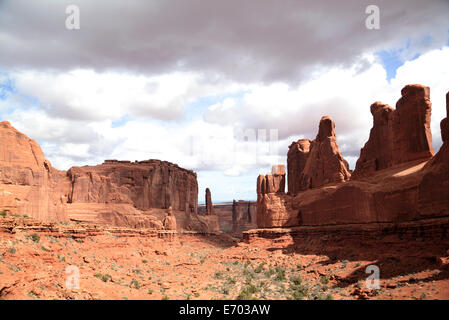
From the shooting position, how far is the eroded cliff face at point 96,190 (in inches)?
1341

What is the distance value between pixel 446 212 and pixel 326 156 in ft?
60.2

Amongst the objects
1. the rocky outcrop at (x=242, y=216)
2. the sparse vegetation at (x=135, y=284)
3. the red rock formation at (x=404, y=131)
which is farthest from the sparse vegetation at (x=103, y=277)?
the rocky outcrop at (x=242, y=216)

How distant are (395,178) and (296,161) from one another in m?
27.9

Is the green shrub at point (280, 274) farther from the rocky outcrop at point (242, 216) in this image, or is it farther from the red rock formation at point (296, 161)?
the rocky outcrop at point (242, 216)

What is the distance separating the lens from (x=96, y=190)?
62219 millimetres

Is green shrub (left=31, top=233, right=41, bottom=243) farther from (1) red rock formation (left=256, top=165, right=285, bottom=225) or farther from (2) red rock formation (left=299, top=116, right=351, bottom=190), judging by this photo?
(2) red rock formation (left=299, top=116, right=351, bottom=190)

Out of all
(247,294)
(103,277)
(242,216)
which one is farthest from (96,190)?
(242,216)

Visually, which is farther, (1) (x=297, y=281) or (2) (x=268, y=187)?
(2) (x=268, y=187)

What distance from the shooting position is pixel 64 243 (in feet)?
88.6

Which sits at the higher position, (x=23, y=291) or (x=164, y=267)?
(x=23, y=291)

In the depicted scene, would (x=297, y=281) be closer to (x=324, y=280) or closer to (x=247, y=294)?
(x=324, y=280)
